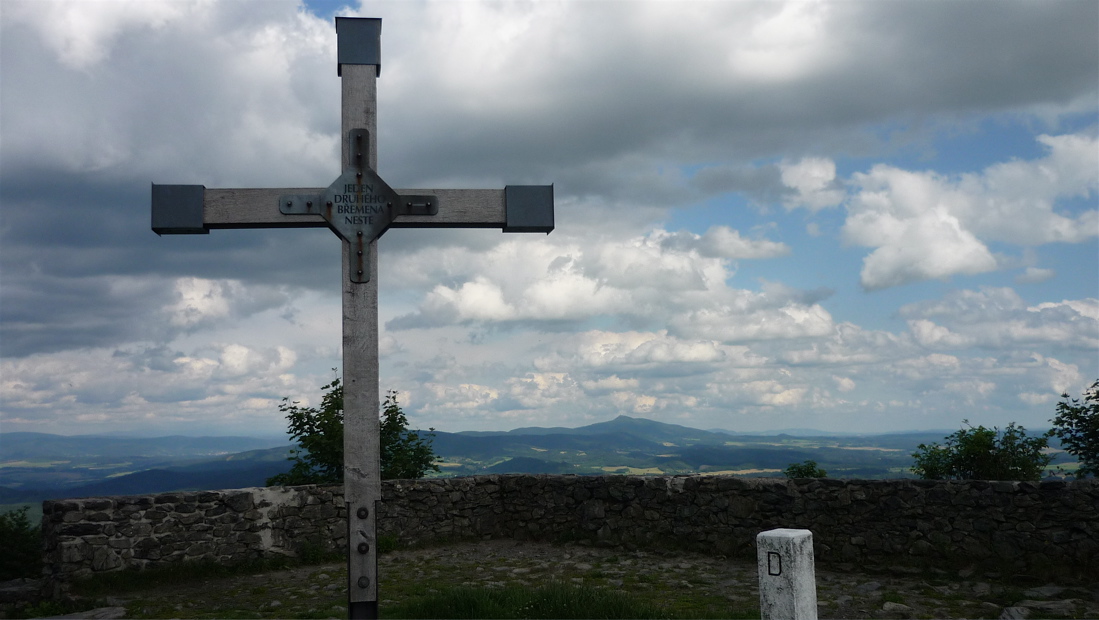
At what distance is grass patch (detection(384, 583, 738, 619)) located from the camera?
20.1 ft

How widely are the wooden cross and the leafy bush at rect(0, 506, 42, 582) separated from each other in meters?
6.28

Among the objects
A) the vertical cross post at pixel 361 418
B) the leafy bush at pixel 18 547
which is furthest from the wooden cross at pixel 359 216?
the leafy bush at pixel 18 547

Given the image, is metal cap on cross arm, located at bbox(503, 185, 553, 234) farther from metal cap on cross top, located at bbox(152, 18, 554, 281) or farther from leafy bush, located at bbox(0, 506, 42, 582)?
leafy bush, located at bbox(0, 506, 42, 582)

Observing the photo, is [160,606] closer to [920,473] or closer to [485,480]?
Result: [485,480]

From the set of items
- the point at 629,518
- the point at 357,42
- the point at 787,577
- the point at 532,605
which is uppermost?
the point at 357,42

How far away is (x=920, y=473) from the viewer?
11.2 meters

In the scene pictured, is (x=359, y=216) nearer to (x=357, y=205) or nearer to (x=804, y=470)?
(x=357, y=205)

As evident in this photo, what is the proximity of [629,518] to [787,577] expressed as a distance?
7951 millimetres

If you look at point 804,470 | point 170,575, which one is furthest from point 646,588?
point 170,575

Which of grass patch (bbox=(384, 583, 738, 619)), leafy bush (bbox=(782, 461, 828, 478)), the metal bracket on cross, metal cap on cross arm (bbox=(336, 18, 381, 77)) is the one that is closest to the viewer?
the metal bracket on cross

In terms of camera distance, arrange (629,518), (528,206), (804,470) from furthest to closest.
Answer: (804,470) → (629,518) → (528,206)

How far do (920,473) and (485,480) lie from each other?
6.59 meters

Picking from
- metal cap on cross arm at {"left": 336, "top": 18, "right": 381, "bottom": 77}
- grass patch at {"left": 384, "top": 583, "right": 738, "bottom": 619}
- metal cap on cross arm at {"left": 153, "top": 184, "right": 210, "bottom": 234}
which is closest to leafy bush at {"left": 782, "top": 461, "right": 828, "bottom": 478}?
grass patch at {"left": 384, "top": 583, "right": 738, "bottom": 619}

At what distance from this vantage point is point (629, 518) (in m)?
11.2
